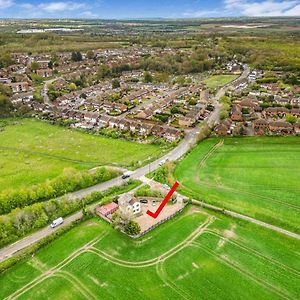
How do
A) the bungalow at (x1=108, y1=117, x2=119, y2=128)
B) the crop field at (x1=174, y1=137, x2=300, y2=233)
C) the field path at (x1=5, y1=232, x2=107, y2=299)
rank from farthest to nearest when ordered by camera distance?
the bungalow at (x1=108, y1=117, x2=119, y2=128) < the crop field at (x1=174, y1=137, x2=300, y2=233) < the field path at (x1=5, y1=232, x2=107, y2=299)

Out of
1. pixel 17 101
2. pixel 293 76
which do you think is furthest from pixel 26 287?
pixel 293 76

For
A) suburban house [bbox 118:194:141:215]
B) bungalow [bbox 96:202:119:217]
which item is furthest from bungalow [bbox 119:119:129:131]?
bungalow [bbox 96:202:119:217]

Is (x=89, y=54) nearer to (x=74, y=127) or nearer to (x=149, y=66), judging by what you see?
(x=149, y=66)

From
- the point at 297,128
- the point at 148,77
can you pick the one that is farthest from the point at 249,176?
the point at 148,77

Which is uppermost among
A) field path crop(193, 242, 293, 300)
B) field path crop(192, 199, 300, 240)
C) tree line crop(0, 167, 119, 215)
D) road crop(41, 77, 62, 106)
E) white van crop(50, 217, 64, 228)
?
tree line crop(0, 167, 119, 215)

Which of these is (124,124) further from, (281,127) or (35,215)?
(35,215)

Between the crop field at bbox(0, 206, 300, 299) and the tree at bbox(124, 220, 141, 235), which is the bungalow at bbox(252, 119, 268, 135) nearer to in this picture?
the crop field at bbox(0, 206, 300, 299)
